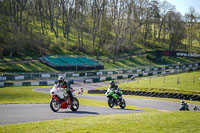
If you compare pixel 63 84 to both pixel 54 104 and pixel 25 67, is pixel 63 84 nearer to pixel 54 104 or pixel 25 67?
pixel 54 104

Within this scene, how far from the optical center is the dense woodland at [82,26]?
5994 cm

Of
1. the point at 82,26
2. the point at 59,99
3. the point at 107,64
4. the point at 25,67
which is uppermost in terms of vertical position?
the point at 82,26

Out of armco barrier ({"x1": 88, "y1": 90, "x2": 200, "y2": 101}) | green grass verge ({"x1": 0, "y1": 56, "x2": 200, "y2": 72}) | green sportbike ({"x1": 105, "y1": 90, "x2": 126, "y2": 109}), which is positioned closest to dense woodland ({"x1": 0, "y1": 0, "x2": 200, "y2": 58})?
green grass verge ({"x1": 0, "y1": 56, "x2": 200, "y2": 72})

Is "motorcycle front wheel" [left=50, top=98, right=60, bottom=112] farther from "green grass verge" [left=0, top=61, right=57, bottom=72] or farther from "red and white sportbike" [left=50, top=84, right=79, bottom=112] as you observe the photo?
"green grass verge" [left=0, top=61, right=57, bottom=72]

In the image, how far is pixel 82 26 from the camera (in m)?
88.1

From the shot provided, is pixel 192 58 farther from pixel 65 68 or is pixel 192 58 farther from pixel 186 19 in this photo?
pixel 65 68

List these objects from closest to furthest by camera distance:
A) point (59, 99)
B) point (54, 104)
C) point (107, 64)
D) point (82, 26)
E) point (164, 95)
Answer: point (54, 104)
point (59, 99)
point (164, 95)
point (107, 64)
point (82, 26)

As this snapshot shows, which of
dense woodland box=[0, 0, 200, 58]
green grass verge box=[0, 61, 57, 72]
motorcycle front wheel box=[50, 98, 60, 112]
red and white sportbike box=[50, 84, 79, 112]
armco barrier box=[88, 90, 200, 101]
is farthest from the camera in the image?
dense woodland box=[0, 0, 200, 58]

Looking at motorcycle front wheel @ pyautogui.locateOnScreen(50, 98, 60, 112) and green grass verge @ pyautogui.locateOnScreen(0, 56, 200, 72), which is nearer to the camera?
motorcycle front wheel @ pyautogui.locateOnScreen(50, 98, 60, 112)

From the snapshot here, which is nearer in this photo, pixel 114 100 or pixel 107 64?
pixel 114 100

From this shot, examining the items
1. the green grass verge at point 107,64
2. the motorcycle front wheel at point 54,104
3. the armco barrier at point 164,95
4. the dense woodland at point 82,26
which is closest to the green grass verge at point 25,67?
the green grass verge at point 107,64

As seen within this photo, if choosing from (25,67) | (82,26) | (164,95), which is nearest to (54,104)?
(164,95)

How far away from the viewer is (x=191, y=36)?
10844cm

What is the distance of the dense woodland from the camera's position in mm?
59938
